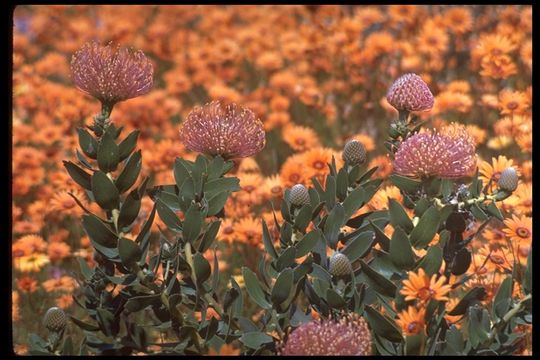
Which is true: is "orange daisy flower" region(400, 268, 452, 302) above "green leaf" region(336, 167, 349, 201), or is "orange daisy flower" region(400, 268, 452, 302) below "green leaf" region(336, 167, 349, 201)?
below

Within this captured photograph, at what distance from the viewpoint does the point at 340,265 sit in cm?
168

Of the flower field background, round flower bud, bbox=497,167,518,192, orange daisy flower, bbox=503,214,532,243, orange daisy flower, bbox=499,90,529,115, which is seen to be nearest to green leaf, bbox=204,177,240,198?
the flower field background

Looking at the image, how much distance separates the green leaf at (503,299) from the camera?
65.9 inches

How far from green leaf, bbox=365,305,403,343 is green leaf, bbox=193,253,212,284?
1.11ft

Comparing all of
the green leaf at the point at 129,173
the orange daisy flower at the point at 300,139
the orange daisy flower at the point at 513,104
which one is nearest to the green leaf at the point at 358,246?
the green leaf at the point at 129,173

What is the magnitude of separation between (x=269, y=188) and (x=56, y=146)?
5.28ft

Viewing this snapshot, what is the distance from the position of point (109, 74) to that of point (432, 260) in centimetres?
75

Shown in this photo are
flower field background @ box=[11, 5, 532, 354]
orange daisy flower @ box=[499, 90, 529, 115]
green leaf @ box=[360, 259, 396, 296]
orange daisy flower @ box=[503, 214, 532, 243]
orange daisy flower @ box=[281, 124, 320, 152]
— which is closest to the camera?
green leaf @ box=[360, 259, 396, 296]

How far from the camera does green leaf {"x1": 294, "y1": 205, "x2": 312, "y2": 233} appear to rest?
5.74 feet

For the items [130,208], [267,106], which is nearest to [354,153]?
[130,208]

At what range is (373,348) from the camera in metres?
1.72

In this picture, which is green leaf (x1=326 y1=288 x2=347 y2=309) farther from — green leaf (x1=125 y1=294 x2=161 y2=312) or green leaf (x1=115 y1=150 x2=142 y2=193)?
green leaf (x1=115 y1=150 x2=142 y2=193)

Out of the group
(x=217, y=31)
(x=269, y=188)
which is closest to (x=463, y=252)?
(x=269, y=188)
